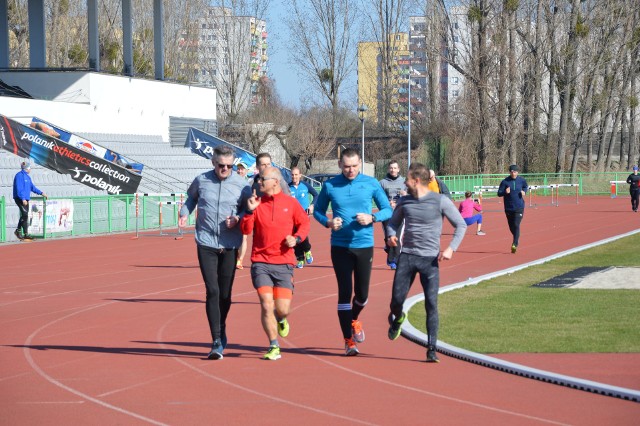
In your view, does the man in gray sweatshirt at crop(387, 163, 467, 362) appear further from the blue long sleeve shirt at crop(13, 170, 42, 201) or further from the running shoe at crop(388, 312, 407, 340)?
the blue long sleeve shirt at crop(13, 170, 42, 201)

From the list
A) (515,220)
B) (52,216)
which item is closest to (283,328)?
(515,220)

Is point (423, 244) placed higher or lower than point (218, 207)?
lower

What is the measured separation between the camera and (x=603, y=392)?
8.73m

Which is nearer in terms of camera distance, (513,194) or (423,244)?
(423,244)

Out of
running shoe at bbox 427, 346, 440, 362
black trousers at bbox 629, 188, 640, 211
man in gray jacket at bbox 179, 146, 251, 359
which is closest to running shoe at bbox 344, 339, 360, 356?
running shoe at bbox 427, 346, 440, 362

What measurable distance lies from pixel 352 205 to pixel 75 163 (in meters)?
27.0

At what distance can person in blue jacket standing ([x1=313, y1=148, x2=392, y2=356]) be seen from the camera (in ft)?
34.8

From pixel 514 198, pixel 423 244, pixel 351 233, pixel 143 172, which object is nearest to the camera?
pixel 423 244

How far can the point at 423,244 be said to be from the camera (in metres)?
10.5

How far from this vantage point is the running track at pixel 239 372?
820 centimetres

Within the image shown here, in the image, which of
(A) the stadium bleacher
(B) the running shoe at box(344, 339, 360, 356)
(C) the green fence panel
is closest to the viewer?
(B) the running shoe at box(344, 339, 360, 356)

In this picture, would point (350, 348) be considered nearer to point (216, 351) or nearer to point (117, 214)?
point (216, 351)

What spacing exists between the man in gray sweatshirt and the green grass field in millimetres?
875

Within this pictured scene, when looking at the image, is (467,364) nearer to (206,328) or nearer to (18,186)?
(206,328)
